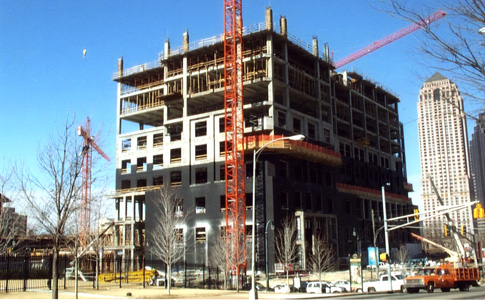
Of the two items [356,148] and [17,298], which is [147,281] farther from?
[356,148]

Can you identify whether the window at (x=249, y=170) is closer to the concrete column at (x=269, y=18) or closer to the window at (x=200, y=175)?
the window at (x=200, y=175)

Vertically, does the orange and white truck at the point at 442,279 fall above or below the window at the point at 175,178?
below

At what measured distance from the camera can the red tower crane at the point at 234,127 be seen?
7081cm

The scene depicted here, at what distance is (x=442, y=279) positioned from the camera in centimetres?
3669

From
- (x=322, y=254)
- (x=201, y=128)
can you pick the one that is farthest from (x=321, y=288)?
(x=201, y=128)

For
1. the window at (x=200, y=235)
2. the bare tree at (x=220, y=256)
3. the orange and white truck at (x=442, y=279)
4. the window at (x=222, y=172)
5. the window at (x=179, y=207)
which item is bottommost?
the orange and white truck at (x=442, y=279)

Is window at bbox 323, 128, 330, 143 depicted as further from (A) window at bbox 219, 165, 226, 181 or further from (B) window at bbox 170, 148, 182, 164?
(B) window at bbox 170, 148, 182, 164

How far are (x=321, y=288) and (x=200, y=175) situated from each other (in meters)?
41.3

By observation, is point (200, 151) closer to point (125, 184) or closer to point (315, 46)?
point (125, 184)

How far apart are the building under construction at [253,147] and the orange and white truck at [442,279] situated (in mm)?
32793

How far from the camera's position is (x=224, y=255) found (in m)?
59.0

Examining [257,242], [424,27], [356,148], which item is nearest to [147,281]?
[257,242]

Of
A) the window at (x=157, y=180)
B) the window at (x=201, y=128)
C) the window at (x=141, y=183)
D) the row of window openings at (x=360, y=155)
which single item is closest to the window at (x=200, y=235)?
the window at (x=157, y=180)

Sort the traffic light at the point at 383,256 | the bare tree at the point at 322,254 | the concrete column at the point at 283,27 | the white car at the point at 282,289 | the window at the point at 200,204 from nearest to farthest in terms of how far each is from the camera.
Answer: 1. the traffic light at the point at 383,256
2. the white car at the point at 282,289
3. the bare tree at the point at 322,254
4. the window at the point at 200,204
5. the concrete column at the point at 283,27
